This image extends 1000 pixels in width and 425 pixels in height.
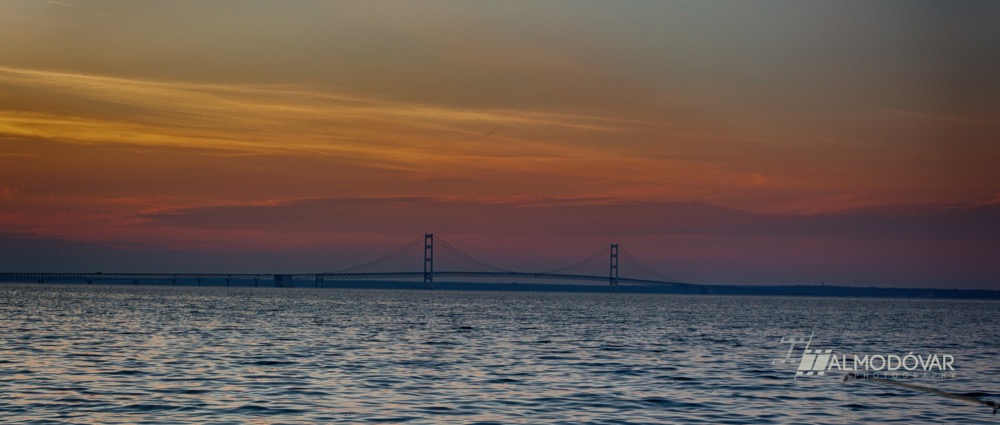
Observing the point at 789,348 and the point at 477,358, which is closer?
the point at 477,358

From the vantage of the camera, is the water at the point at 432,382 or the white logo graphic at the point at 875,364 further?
the white logo graphic at the point at 875,364

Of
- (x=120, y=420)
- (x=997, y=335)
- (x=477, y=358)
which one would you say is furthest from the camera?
(x=997, y=335)

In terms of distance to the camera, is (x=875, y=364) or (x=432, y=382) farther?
(x=875, y=364)

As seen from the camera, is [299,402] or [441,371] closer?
[299,402]

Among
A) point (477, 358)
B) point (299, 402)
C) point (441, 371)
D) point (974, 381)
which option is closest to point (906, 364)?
point (974, 381)

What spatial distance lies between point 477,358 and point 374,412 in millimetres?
14744

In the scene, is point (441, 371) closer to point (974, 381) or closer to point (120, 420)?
point (120, 420)

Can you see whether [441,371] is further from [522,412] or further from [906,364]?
[906,364]

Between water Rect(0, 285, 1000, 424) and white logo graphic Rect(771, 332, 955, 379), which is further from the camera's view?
white logo graphic Rect(771, 332, 955, 379)

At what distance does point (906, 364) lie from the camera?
41.1m

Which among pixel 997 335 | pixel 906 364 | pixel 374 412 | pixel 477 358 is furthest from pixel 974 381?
pixel 997 335

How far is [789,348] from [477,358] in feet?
55.4

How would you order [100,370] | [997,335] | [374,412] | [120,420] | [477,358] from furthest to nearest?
[997,335] < [477,358] < [100,370] < [374,412] < [120,420]

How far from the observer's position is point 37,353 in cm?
3669
